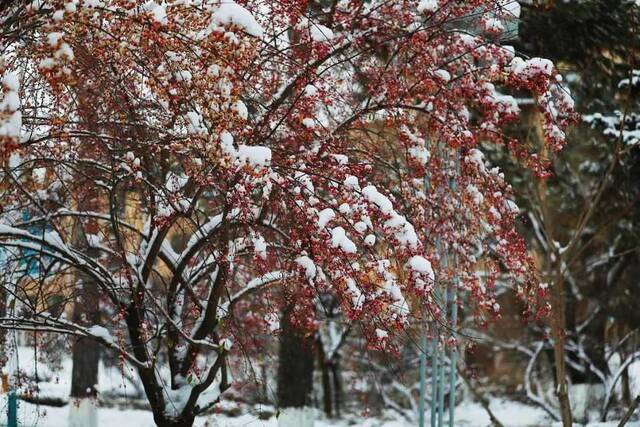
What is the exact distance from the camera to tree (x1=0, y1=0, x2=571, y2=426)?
6496 millimetres

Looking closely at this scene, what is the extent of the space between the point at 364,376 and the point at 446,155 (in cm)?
1222

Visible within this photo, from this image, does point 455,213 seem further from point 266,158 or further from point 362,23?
point 266,158

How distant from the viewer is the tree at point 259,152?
6.50 meters

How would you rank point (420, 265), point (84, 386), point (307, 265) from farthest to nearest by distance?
point (84, 386) < point (307, 265) < point (420, 265)

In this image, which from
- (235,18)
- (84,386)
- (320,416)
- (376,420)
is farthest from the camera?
(320,416)

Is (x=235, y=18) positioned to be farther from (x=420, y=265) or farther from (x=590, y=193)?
(x=590, y=193)

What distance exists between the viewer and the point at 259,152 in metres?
6.40

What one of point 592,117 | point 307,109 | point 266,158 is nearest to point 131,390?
point 592,117

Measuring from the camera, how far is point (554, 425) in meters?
18.0

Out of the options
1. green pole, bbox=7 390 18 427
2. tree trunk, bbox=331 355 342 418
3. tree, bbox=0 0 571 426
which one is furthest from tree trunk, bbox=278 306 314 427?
tree trunk, bbox=331 355 342 418

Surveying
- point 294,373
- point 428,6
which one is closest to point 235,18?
point 428,6

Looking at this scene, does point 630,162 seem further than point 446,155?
Yes

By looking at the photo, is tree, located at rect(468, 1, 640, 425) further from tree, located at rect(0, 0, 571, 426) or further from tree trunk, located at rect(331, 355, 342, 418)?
tree trunk, located at rect(331, 355, 342, 418)

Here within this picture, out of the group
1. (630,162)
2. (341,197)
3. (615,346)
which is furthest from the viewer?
(615,346)
